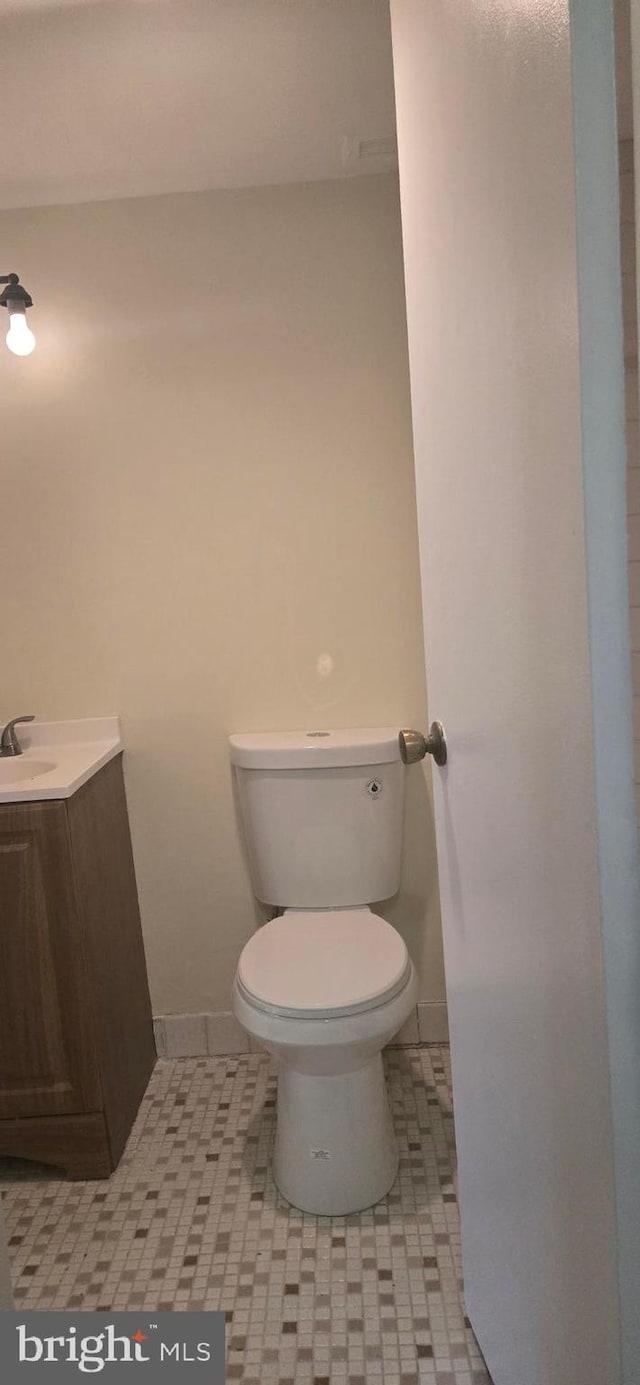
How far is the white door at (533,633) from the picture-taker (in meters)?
0.53

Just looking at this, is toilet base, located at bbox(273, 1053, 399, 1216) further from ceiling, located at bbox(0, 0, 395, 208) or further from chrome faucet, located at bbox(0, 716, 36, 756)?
ceiling, located at bbox(0, 0, 395, 208)

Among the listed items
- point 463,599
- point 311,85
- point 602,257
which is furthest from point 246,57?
point 602,257

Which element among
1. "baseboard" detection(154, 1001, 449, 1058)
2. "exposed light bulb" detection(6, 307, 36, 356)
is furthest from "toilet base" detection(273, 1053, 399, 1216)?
"exposed light bulb" detection(6, 307, 36, 356)

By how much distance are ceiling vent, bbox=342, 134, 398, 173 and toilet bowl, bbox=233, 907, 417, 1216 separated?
1.63 meters

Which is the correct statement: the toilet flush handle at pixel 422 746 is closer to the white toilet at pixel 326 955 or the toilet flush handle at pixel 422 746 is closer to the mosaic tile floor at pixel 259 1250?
the white toilet at pixel 326 955

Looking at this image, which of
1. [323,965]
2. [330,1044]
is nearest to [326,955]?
[323,965]

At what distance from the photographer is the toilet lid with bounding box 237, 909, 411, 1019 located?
4.88ft

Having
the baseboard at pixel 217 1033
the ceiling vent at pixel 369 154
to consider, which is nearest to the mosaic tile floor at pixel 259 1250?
the baseboard at pixel 217 1033

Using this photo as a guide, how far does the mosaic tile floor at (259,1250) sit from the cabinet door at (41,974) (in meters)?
0.21

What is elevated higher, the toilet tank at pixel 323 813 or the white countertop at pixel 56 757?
the white countertop at pixel 56 757

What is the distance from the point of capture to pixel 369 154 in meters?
1.83

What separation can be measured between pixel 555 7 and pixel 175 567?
160cm

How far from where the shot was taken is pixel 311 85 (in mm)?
1583

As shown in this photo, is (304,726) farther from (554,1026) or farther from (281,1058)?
(554,1026)
